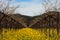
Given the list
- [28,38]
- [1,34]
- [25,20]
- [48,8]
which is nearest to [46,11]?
[48,8]

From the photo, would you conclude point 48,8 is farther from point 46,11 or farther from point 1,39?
point 1,39

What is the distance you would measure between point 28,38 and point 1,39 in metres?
4.45

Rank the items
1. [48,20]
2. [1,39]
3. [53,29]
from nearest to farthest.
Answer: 1. [1,39]
2. [53,29]
3. [48,20]

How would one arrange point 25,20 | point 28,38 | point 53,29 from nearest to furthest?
point 28,38
point 53,29
point 25,20

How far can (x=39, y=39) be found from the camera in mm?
21047

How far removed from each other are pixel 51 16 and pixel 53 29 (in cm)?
326

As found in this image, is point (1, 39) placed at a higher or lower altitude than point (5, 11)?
lower

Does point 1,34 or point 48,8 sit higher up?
point 48,8

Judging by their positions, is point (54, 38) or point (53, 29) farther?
point (53, 29)

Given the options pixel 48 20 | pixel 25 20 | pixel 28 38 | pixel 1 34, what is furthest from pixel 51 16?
pixel 25 20

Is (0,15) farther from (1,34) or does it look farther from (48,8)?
(48,8)

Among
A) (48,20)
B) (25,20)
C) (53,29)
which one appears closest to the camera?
(53,29)

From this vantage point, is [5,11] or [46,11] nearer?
[5,11]

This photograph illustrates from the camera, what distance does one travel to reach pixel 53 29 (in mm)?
27812
